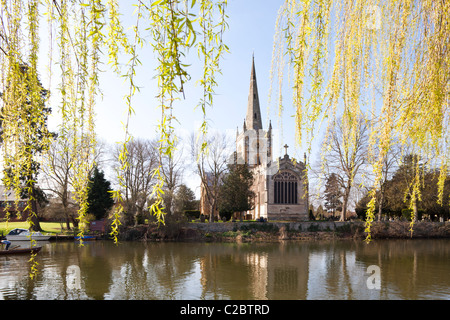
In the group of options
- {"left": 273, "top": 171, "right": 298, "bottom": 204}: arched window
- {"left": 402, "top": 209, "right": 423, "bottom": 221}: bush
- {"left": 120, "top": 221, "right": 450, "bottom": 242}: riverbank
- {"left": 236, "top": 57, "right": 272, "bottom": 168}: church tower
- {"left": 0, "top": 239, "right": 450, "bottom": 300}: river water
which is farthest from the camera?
{"left": 236, "top": 57, "right": 272, "bottom": 168}: church tower

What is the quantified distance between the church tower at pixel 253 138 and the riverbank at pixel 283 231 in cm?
1391

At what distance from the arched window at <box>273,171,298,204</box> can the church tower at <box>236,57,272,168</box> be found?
3.57 m

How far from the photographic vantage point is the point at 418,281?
1107 centimetres

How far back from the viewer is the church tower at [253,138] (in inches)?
1606

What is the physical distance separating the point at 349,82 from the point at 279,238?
81.0 ft

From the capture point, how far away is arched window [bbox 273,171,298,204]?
1442 inches

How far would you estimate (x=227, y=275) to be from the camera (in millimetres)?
12117

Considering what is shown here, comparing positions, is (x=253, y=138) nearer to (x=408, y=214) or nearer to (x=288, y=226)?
(x=288, y=226)

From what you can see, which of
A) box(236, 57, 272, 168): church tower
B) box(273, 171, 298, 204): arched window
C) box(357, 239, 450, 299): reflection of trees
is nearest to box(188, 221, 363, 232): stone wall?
box(357, 239, 450, 299): reflection of trees

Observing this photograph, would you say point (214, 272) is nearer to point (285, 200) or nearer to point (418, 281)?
point (418, 281)

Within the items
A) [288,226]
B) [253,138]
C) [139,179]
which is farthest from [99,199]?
[253,138]

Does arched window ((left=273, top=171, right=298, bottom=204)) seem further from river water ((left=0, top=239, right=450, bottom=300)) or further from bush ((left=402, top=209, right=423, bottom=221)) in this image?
river water ((left=0, top=239, right=450, bottom=300))
